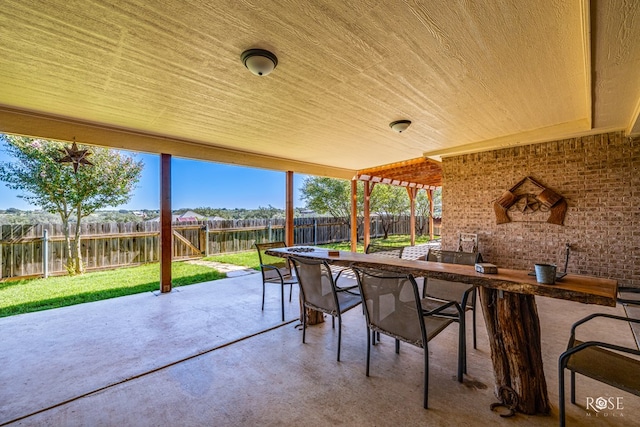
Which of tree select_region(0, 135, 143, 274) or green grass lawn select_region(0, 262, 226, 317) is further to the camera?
tree select_region(0, 135, 143, 274)

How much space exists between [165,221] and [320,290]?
3.33m

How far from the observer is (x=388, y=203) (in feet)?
41.0

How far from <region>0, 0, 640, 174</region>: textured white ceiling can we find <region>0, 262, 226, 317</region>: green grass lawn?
2.43 meters

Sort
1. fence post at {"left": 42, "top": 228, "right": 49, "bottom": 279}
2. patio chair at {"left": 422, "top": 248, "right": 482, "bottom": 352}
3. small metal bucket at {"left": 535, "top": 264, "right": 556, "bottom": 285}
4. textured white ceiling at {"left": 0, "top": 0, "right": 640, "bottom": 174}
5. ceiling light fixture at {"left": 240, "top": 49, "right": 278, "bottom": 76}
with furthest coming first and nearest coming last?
fence post at {"left": 42, "top": 228, "right": 49, "bottom": 279}
patio chair at {"left": 422, "top": 248, "right": 482, "bottom": 352}
ceiling light fixture at {"left": 240, "top": 49, "right": 278, "bottom": 76}
textured white ceiling at {"left": 0, "top": 0, "right": 640, "bottom": 174}
small metal bucket at {"left": 535, "top": 264, "right": 556, "bottom": 285}

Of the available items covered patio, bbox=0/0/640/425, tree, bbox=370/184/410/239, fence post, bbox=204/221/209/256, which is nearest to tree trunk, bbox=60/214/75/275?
covered patio, bbox=0/0/640/425

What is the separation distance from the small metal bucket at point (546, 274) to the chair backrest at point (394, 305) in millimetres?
737

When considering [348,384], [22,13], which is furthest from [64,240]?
[348,384]

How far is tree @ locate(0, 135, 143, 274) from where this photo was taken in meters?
5.17

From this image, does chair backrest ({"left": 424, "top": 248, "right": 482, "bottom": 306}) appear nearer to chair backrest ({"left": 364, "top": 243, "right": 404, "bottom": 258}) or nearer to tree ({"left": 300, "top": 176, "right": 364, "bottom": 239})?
chair backrest ({"left": 364, "top": 243, "right": 404, "bottom": 258})

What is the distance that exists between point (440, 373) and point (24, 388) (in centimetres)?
314

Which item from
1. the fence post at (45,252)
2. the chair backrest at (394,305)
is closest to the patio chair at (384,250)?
the chair backrest at (394,305)

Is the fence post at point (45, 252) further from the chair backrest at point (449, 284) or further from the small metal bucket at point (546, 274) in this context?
the small metal bucket at point (546, 274)

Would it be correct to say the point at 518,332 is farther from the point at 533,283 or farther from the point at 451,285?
the point at 451,285

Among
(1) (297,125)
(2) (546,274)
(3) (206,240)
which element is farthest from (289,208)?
(2) (546,274)
